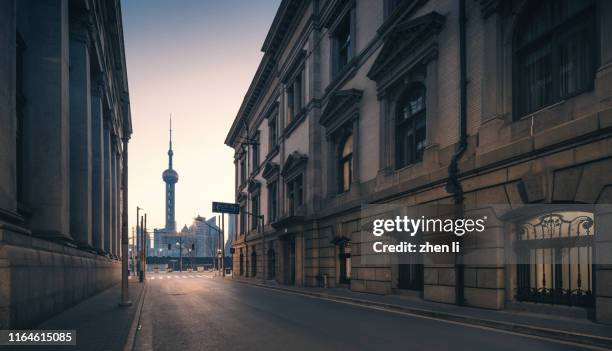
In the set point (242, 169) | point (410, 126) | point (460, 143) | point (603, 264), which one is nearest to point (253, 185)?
point (242, 169)

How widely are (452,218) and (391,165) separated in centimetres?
472

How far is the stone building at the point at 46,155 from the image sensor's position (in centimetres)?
896

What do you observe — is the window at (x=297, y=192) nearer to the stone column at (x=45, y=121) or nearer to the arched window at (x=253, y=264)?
the arched window at (x=253, y=264)

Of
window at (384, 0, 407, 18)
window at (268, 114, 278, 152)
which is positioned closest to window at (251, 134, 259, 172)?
window at (268, 114, 278, 152)

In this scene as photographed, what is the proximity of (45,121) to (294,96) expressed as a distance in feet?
61.4

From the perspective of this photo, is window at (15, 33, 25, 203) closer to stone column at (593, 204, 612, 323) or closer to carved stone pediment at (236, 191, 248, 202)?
stone column at (593, 204, 612, 323)

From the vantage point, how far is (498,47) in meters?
12.1

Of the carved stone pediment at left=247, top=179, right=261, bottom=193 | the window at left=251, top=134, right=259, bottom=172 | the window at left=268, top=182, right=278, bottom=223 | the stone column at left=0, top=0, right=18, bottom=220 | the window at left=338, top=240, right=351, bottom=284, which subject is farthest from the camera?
the window at left=251, top=134, right=259, bottom=172

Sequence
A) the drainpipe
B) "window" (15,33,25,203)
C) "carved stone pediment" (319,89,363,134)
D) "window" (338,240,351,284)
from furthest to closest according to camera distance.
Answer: "window" (338,240,351,284), "carved stone pediment" (319,89,363,134), "window" (15,33,25,203), the drainpipe

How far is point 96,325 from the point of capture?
9805mm

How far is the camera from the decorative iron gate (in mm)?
9727

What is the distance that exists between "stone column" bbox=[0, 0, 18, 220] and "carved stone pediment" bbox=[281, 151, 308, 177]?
57.2 ft

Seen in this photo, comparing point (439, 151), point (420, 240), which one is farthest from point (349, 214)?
point (439, 151)

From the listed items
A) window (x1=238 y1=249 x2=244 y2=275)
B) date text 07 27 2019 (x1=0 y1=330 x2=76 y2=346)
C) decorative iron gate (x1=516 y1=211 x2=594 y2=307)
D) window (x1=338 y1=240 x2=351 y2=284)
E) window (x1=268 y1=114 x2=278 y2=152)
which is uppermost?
window (x1=268 y1=114 x2=278 y2=152)
